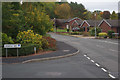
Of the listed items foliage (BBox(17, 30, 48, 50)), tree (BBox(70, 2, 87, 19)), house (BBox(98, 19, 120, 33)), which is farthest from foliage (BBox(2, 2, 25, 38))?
tree (BBox(70, 2, 87, 19))

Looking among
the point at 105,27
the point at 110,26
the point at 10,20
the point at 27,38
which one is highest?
the point at 110,26

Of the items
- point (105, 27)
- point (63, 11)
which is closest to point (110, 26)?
point (105, 27)

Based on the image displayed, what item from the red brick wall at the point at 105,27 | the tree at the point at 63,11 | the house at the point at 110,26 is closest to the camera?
the house at the point at 110,26

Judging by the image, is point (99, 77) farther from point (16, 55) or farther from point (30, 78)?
point (16, 55)

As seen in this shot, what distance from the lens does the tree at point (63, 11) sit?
11653 cm

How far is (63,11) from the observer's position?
12006 cm

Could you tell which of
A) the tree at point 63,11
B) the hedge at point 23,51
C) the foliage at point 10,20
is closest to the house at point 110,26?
the foliage at point 10,20

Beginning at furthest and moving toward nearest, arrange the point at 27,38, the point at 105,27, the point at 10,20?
the point at 105,27
the point at 10,20
the point at 27,38

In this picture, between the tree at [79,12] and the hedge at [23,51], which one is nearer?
the hedge at [23,51]

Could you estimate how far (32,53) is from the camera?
843 inches

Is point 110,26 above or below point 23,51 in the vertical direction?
above

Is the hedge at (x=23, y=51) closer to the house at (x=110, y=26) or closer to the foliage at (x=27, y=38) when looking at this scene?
the foliage at (x=27, y=38)

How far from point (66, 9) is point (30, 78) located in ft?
358

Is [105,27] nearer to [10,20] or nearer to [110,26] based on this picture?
[110,26]
